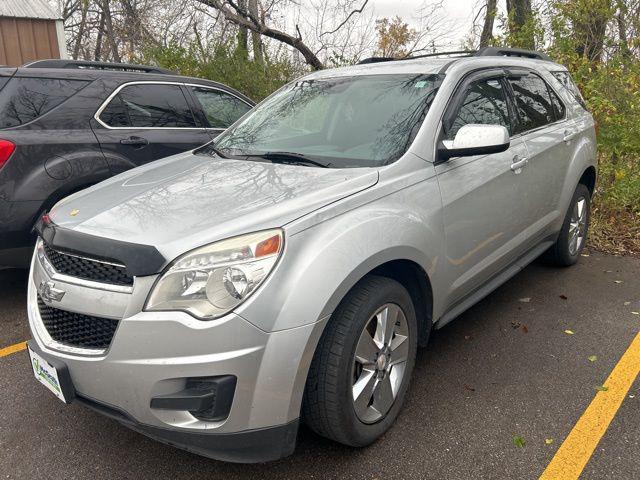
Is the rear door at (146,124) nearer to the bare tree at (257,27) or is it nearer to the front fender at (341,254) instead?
the front fender at (341,254)

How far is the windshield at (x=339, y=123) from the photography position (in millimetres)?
2795

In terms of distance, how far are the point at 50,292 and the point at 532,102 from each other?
11.0 ft

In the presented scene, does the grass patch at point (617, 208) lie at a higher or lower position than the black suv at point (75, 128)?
lower

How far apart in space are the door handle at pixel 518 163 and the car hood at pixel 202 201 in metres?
1.28

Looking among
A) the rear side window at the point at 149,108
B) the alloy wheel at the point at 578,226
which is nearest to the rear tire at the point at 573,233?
the alloy wheel at the point at 578,226

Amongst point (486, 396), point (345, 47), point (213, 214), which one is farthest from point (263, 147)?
point (345, 47)

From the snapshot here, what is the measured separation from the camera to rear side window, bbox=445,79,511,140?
9.97 ft

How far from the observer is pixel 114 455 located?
242cm

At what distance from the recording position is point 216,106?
5.38 metres

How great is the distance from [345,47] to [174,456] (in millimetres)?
13052

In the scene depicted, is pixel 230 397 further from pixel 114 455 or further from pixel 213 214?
pixel 114 455

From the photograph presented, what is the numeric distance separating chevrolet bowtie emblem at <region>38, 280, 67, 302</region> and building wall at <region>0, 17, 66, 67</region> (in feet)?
33.6

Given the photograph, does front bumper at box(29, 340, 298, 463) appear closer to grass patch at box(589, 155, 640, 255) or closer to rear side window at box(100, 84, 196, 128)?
rear side window at box(100, 84, 196, 128)

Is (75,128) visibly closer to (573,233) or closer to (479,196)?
(479,196)
